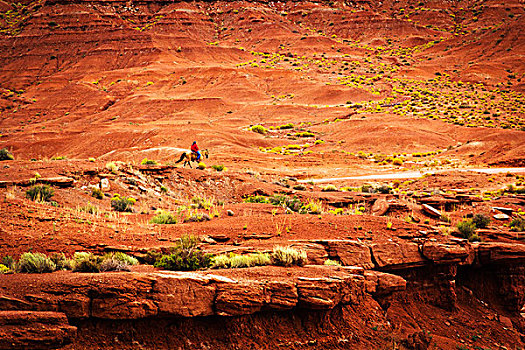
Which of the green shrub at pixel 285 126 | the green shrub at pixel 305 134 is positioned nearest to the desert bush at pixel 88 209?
the green shrub at pixel 305 134

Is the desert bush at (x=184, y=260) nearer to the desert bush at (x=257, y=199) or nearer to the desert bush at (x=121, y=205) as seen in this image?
the desert bush at (x=121, y=205)

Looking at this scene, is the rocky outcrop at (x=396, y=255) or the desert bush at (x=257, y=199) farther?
the desert bush at (x=257, y=199)

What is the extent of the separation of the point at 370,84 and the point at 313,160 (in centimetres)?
3586

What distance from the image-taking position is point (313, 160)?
37125 mm

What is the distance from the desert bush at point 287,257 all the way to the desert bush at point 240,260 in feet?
0.49

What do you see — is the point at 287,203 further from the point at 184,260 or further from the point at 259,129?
the point at 259,129

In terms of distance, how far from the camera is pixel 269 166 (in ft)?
112

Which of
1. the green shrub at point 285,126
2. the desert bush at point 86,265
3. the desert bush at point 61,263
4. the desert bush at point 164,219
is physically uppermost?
the desert bush at point 86,265

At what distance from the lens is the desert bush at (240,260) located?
8336mm

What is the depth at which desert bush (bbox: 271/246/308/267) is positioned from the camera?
28.0 feet

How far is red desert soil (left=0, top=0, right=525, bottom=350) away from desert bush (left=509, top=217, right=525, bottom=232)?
2.6 inches

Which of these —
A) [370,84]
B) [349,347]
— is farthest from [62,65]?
[349,347]

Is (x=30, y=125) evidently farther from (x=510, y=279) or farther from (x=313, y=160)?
(x=510, y=279)

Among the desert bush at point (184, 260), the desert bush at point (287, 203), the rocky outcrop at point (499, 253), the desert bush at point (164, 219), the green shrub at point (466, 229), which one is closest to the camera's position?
the desert bush at point (184, 260)
